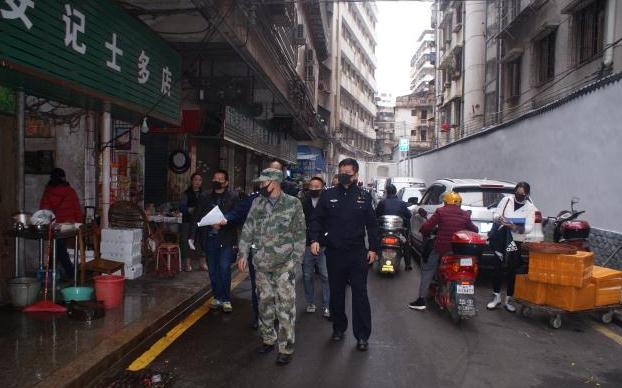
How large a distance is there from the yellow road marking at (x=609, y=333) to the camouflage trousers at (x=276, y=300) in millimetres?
3785

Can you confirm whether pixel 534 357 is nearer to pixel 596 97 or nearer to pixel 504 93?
pixel 596 97

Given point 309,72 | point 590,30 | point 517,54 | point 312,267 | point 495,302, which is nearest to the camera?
point 312,267

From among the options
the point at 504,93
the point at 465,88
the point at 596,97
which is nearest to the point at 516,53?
the point at 504,93

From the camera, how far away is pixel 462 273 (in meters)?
6.32

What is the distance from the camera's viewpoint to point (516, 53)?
1966cm

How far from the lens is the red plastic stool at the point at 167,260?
27.7 feet

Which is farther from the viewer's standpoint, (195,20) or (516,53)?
(516,53)

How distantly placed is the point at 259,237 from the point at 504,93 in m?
19.3

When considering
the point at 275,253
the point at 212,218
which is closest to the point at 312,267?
the point at 212,218

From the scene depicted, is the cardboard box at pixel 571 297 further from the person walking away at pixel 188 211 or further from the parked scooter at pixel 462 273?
the person walking away at pixel 188 211

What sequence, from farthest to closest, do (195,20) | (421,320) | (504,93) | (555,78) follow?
(504,93), (555,78), (195,20), (421,320)

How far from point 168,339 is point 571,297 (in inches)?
187

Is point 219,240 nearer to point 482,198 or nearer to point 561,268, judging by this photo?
point 561,268

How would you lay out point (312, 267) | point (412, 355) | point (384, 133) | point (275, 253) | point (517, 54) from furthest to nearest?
point (384, 133), point (517, 54), point (312, 267), point (412, 355), point (275, 253)
